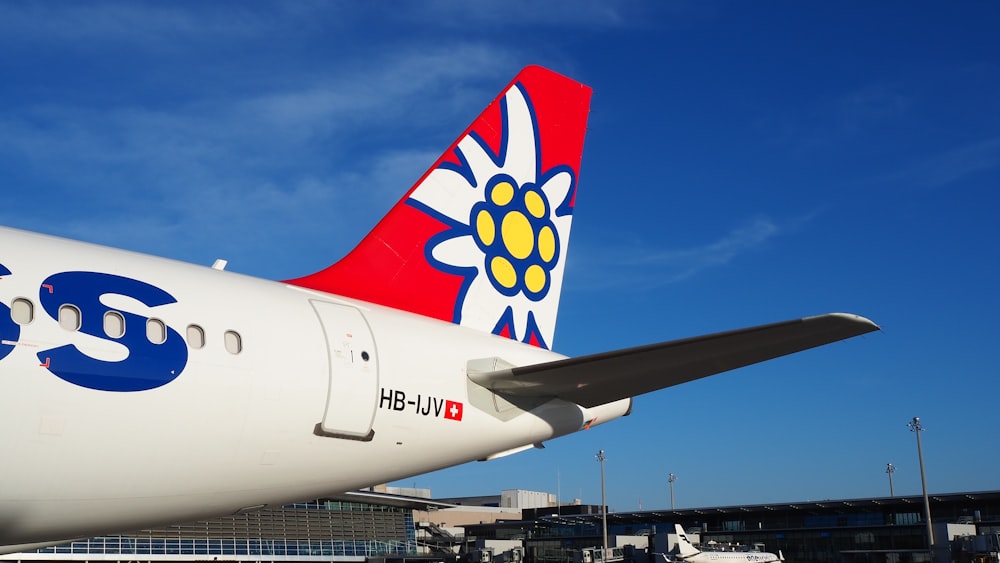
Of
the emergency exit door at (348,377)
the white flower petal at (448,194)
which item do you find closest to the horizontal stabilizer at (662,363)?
the emergency exit door at (348,377)

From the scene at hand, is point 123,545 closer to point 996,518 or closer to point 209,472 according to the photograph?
point 209,472

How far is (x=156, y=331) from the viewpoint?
319 inches

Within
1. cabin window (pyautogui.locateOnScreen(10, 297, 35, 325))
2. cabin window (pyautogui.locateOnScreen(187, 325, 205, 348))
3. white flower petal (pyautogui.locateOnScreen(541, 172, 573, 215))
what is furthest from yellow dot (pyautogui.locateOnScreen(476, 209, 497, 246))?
cabin window (pyautogui.locateOnScreen(10, 297, 35, 325))

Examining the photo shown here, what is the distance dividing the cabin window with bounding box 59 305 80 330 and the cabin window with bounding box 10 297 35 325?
0.76ft

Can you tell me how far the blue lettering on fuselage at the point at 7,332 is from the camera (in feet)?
23.1

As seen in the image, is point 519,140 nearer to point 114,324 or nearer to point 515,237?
point 515,237

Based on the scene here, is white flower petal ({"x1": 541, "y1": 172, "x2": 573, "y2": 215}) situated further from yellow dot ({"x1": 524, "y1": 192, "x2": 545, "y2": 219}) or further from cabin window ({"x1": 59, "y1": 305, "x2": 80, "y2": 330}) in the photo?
cabin window ({"x1": 59, "y1": 305, "x2": 80, "y2": 330})

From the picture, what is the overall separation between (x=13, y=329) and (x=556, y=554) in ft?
260

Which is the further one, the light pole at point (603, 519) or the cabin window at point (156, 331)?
the light pole at point (603, 519)

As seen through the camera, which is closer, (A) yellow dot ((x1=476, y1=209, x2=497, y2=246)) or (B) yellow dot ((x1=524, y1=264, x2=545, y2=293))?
(A) yellow dot ((x1=476, y1=209, x2=497, y2=246))

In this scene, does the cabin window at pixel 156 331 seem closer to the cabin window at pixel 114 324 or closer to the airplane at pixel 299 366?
the airplane at pixel 299 366

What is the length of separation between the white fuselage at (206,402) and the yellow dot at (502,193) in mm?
3095

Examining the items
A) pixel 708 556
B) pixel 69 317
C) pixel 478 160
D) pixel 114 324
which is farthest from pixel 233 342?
pixel 708 556

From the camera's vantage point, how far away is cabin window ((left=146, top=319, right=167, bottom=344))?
8039 mm
